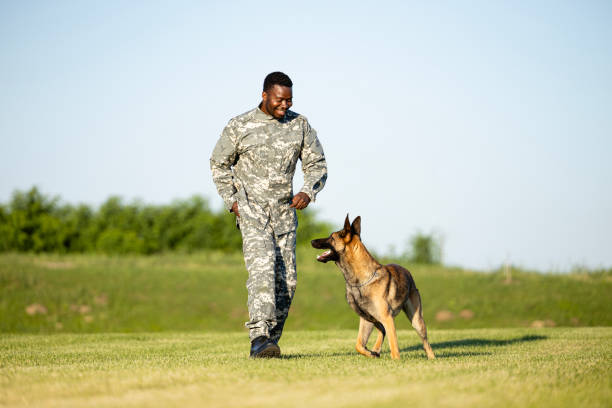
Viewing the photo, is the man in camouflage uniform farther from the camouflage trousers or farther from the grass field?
the grass field

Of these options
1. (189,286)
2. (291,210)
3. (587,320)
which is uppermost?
(291,210)

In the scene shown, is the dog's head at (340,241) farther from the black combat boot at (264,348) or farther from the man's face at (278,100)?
the man's face at (278,100)

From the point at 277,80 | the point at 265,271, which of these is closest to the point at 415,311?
the point at 265,271

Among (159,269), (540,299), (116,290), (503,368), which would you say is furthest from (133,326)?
(503,368)

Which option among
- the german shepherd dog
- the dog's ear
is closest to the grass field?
the german shepherd dog

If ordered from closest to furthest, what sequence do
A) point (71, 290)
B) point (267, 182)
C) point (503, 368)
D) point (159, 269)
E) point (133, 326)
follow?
point (503, 368) < point (267, 182) < point (133, 326) < point (71, 290) < point (159, 269)

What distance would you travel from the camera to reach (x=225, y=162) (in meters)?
7.52

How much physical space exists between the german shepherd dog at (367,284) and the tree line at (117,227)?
57842 millimetres

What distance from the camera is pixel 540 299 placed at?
26.4m

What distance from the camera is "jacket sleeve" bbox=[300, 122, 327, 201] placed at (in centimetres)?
766

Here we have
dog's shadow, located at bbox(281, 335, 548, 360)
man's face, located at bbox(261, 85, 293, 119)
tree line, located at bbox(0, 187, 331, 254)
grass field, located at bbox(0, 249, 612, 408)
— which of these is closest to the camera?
grass field, located at bbox(0, 249, 612, 408)

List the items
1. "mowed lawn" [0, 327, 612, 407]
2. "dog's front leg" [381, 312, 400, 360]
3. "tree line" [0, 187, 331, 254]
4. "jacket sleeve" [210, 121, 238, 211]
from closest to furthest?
"mowed lawn" [0, 327, 612, 407]
"dog's front leg" [381, 312, 400, 360]
"jacket sleeve" [210, 121, 238, 211]
"tree line" [0, 187, 331, 254]

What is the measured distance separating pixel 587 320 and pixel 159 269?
18780 mm

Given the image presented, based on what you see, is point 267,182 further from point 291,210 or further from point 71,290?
point 71,290
